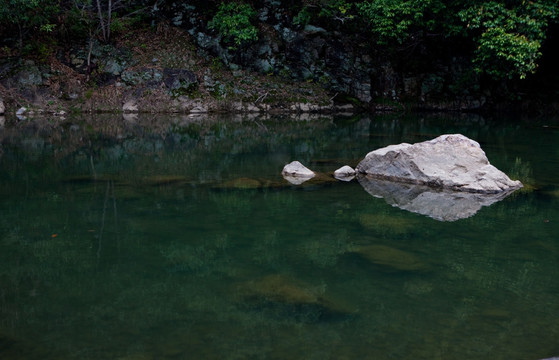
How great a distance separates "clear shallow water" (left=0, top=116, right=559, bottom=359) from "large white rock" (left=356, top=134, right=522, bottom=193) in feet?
2.18

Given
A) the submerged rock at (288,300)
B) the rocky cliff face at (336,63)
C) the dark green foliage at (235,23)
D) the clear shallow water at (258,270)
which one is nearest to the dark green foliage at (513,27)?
the rocky cliff face at (336,63)

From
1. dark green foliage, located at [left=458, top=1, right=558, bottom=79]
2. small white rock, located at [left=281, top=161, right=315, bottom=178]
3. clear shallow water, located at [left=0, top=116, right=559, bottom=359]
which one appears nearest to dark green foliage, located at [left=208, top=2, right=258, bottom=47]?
dark green foliage, located at [left=458, top=1, right=558, bottom=79]

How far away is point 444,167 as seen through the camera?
330 inches

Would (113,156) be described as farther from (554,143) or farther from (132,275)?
(554,143)

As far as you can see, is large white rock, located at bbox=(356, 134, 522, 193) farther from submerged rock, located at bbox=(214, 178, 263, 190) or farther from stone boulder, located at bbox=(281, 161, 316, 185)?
submerged rock, located at bbox=(214, 178, 263, 190)

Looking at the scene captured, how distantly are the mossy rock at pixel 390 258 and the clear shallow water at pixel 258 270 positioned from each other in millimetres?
21

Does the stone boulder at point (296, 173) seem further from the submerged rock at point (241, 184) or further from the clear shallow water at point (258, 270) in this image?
the submerged rock at point (241, 184)

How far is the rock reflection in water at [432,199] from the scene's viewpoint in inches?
260

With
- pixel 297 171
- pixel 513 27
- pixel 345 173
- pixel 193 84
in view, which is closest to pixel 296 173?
pixel 297 171

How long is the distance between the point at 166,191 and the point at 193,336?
455cm

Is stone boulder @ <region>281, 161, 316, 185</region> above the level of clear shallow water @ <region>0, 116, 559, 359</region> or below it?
above

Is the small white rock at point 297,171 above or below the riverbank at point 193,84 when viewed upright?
below

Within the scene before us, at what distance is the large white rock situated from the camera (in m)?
8.09

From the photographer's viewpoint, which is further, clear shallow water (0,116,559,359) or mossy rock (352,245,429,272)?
mossy rock (352,245,429,272)
